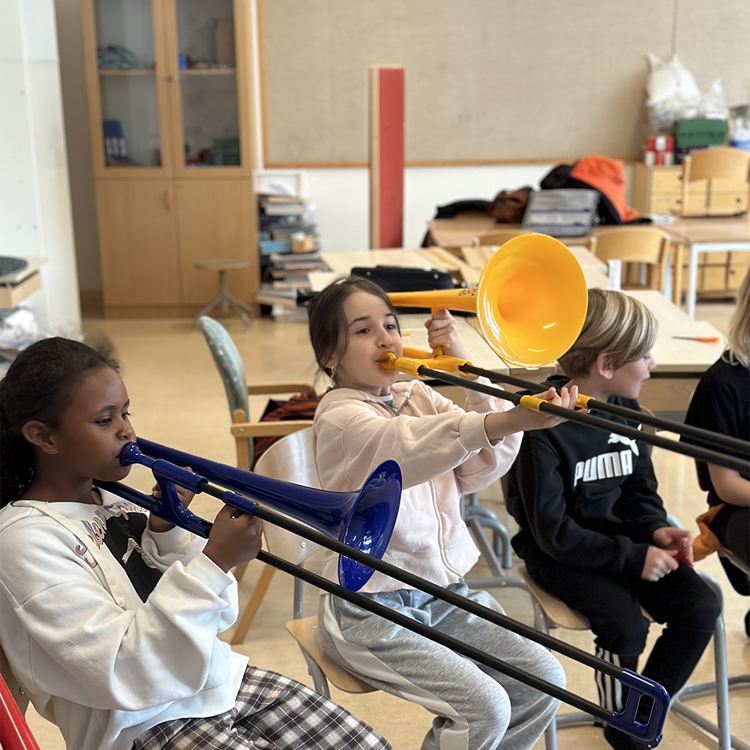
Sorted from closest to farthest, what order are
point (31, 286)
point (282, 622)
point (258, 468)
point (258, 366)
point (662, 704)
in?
1. point (662, 704)
2. point (258, 468)
3. point (282, 622)
4. point (31, 286)
5. point (258, 366)

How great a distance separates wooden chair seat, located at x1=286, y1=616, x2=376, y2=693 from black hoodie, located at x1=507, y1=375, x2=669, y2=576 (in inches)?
19.0

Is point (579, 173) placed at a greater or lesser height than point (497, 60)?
lesser

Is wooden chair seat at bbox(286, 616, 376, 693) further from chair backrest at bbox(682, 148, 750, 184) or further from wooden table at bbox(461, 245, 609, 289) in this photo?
chair backrest at bbox(682, 148, 750, 184)

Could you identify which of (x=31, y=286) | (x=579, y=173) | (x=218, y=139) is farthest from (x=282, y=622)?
(x=218, y=139)

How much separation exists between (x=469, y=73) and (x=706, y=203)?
1.94 metres

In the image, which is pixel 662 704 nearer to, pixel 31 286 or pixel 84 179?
pixel 31 286

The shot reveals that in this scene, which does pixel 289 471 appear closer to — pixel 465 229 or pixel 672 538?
pixel 672 538

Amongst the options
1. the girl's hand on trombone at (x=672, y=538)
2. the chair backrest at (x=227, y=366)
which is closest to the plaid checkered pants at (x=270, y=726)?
the girl's hand on trombone at (x=672, y=538)

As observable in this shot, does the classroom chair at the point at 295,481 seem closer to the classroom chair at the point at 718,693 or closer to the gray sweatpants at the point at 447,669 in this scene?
the gray sweatpants at the point at 447,669

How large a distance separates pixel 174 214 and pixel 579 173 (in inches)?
105

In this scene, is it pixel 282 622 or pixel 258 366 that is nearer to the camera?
pixel 282 622

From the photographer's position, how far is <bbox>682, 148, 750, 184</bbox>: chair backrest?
549 centimetres

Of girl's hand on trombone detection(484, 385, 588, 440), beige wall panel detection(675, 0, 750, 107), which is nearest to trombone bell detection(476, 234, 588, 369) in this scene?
girl's hand on trombone detection(484, 385, 588, 440)

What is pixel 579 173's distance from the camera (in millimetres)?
5312
